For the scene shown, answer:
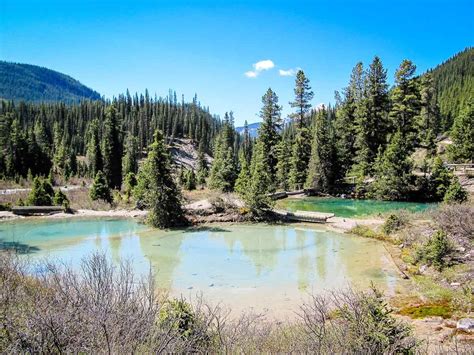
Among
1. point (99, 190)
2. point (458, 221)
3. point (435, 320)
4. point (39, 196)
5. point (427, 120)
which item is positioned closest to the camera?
point (435, 320)

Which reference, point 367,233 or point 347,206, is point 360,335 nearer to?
point 367,233

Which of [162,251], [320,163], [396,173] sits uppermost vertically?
[320,163]

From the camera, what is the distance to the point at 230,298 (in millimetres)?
13461

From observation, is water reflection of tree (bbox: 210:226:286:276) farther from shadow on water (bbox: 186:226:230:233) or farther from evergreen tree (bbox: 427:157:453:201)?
evergreen tree (bbox: 427:157:453:201)

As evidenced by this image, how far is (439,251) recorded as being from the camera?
15391mm

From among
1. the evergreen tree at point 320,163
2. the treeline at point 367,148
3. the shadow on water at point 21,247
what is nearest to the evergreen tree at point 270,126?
the treeline at point 367,148

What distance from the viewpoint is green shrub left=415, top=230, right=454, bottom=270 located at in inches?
601

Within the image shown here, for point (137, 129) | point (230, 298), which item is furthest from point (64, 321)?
point (137, 129)

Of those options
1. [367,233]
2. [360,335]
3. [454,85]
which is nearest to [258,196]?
[367,233]

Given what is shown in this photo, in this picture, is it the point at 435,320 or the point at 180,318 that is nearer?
the point at 180,318

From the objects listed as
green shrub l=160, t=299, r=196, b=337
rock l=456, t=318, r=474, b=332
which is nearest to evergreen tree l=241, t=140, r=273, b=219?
rock l=456, t=318, r=474, b=332

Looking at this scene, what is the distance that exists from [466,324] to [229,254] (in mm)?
12173

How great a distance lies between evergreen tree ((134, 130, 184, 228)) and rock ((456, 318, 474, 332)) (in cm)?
2006

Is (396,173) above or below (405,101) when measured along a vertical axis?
below
